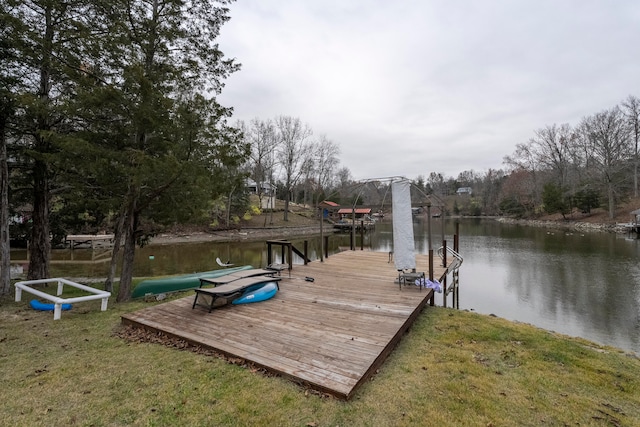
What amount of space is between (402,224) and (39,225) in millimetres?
8408

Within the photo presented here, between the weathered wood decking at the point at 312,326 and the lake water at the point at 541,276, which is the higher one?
the weathered wood decking at the point at 312,326

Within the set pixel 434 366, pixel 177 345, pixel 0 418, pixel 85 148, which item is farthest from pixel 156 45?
pixel 434 366

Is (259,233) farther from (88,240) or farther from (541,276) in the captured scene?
(541,276)

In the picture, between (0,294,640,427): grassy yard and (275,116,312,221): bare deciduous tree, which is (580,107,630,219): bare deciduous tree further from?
(0,294,640,427): grassy yard

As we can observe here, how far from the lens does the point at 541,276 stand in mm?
11453

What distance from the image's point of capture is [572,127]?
41.0m

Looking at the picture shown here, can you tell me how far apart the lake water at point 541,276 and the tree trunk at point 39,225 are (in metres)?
4.73

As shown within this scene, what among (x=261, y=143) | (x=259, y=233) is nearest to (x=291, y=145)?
(x=261, y=143)

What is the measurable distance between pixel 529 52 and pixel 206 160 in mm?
15657

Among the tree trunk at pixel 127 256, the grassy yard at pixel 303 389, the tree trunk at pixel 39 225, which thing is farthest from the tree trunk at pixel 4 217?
the grassy yard at pixel 303 389

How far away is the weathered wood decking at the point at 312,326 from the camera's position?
10.2 feet

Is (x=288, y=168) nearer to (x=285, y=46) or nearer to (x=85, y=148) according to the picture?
(x=285, y=46)

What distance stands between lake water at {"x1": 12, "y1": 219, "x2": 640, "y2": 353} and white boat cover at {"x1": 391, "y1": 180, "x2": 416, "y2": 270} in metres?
3.36

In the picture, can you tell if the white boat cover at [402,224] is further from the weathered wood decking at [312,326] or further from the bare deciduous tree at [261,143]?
the bare deciduous tree at [261,143]
